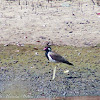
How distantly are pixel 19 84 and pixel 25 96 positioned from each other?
0.67 meters

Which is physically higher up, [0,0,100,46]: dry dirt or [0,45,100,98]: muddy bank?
[0,0,100,46]: dry dirt

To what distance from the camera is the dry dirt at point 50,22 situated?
13430 mm

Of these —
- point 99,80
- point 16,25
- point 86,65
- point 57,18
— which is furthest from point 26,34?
point 99,80

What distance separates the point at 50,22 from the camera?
14320mm

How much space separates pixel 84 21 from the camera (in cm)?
1458

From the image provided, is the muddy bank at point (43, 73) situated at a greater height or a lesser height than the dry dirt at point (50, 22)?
lesser

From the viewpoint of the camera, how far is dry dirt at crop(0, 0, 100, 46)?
13430mm

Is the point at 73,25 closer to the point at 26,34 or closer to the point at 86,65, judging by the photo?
the point at 26,34

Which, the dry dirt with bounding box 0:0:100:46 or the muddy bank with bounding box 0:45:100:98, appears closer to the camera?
the muddy bank with bounding box 0:45:100:98

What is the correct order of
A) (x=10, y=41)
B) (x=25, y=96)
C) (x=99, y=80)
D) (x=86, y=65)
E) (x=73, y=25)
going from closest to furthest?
(x=25, y=96) < (x=99, y=80) < (x=86, y=65) < (x=10, y=41) < (x=73, y=25)

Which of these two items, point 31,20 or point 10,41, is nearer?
point 10,41

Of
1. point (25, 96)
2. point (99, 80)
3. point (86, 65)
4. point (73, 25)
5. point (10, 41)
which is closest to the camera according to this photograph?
point (25, 96)

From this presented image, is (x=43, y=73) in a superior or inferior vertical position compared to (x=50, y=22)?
inferior

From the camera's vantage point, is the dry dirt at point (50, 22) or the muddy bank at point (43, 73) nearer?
the muddy bank at point (43, 73)
